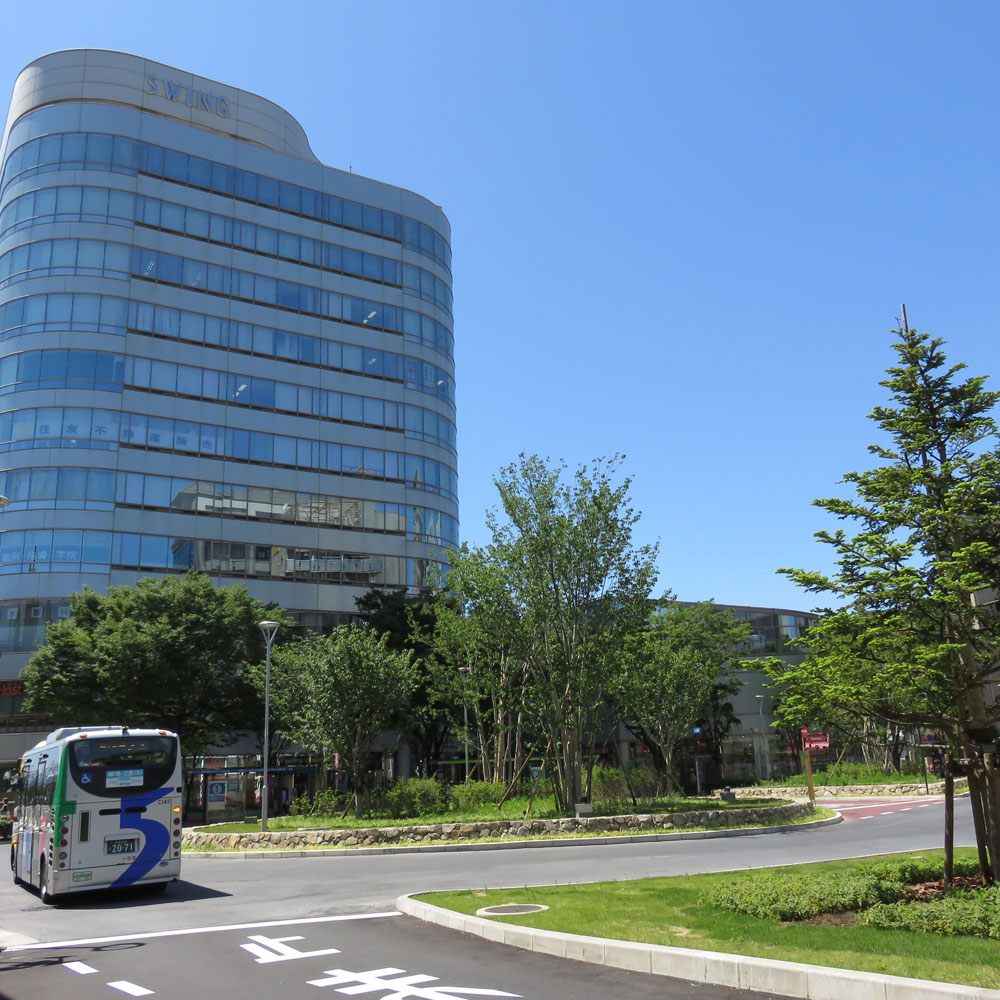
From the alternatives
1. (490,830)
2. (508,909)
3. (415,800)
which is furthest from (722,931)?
(415,800)

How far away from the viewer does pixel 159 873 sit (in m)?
15.9

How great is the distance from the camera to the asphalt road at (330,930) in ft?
25.8

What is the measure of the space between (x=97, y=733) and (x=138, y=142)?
1989 inches

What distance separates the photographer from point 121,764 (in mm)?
16156

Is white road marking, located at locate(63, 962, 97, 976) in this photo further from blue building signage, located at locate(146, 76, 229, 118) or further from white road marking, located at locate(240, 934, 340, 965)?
blue building signage, located at locate(146, 76, 229, 118)

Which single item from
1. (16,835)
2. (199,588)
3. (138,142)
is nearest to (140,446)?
(199,588)

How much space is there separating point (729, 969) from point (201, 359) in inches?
2126

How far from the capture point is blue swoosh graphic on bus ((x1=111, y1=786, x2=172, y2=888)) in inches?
615

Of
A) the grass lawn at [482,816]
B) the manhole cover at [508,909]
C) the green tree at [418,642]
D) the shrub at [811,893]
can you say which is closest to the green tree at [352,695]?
the grass lawn at [482,816]

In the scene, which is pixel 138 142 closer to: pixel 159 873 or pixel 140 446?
pixel 140 446

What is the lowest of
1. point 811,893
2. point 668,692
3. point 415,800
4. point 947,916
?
point 415,800

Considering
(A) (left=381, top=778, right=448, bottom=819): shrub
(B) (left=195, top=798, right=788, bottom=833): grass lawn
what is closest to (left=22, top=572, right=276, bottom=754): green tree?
(B) (left=195, top=798, right=788, bottom=833): grass lawn

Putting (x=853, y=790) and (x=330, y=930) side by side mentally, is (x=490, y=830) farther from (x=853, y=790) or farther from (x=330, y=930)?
(x=853, y=790)

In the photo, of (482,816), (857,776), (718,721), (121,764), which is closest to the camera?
(121,764)
